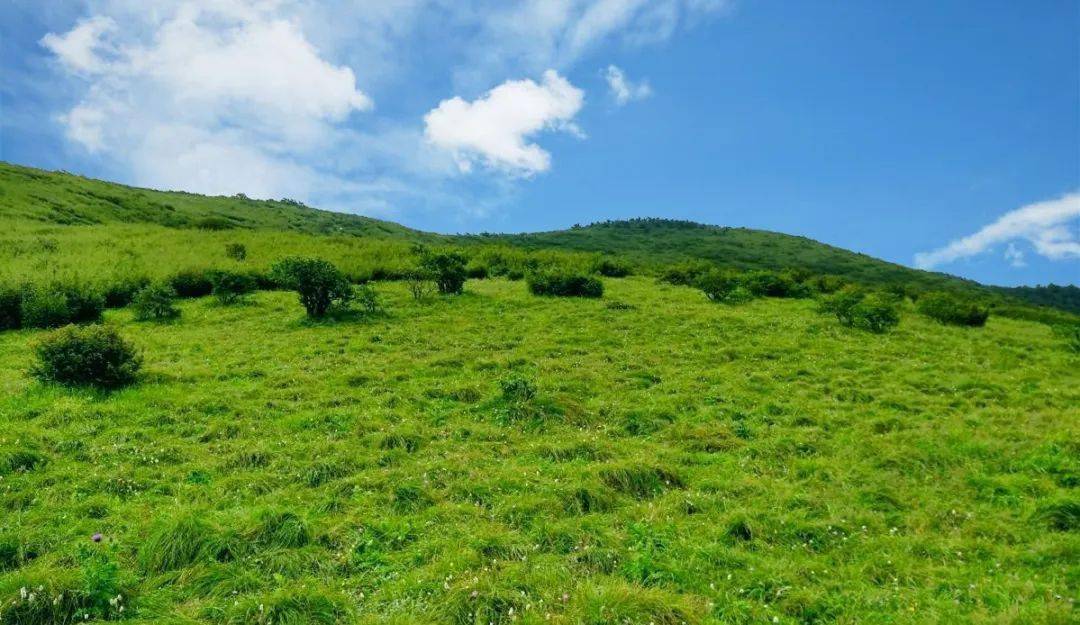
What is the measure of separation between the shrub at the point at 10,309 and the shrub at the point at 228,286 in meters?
7.59

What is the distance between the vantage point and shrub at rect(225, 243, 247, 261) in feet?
134

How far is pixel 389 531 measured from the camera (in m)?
8.82

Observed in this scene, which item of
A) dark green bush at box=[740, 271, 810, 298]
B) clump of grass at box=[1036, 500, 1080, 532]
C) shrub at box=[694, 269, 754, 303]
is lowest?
clump of grass at box=[1036, 500, 1080, 532]

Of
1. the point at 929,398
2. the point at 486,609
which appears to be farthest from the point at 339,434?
the point at 929,398

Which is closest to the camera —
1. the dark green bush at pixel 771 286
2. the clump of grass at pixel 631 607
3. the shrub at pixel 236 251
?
the clump of grass at pixel 631 607

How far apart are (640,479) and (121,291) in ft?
101

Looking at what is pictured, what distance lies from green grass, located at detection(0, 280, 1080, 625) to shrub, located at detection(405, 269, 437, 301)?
37.2 ft

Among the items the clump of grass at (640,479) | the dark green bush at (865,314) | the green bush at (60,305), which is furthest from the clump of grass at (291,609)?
the dark green bush at (865,314)

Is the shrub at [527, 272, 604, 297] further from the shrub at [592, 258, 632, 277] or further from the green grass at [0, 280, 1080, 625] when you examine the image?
the green grass at [0, 280, 1080, 625]

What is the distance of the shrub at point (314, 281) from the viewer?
1014 inches

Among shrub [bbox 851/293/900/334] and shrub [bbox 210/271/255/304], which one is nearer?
shrub [bbox 851/293/900/334]

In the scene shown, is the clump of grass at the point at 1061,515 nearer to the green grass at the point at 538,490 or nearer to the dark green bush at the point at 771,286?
the green grass at the point at 538,490

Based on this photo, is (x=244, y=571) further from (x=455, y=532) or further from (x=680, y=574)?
(x=680, y=574)

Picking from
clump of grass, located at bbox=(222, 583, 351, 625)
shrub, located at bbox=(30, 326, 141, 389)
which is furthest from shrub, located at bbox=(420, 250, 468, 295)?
clump of grass, located at bbox=(222, 583, 351, 625)
